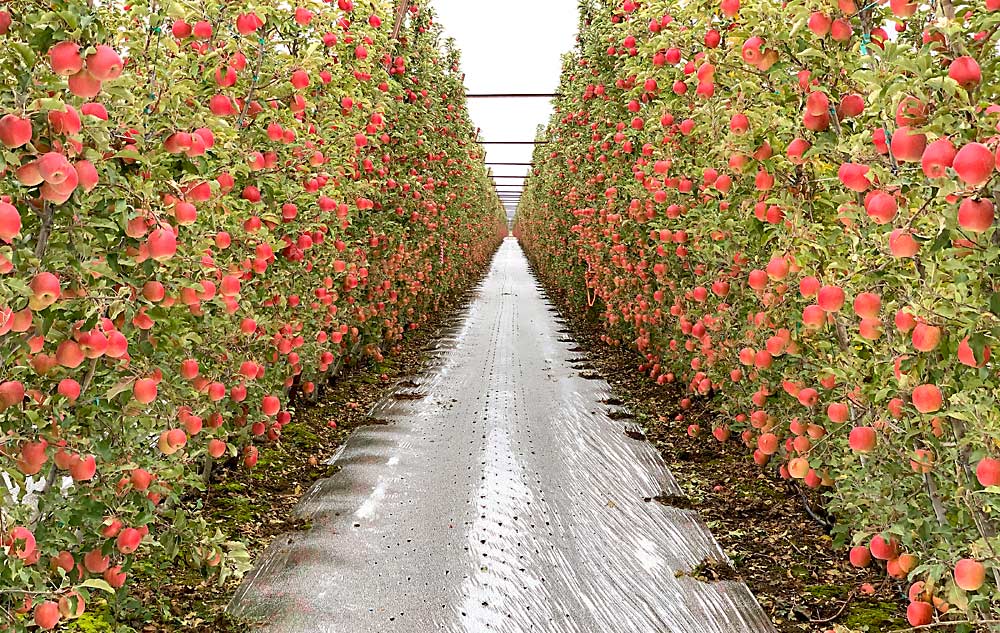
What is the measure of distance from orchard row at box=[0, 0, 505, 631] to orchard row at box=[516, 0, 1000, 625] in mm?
1982

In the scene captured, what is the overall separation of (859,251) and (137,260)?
2255 mm

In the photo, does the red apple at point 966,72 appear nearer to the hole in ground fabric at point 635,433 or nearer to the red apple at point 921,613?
the red apple at point 921,613

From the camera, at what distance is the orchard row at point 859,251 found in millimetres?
1920

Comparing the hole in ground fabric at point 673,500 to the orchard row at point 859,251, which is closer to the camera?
the orchard row at point 859,251

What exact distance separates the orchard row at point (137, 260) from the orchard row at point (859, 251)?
6.50 ft

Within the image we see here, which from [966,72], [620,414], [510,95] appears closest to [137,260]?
[966,72]

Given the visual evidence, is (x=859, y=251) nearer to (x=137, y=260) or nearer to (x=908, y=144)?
(x=908, y=144)

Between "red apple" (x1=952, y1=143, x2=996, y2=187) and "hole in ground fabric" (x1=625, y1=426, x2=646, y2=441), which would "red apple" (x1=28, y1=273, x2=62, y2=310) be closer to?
"red apple" (x1=952, y1=143, x2=996, y2=187)

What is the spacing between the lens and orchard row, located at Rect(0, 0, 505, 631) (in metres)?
1.93

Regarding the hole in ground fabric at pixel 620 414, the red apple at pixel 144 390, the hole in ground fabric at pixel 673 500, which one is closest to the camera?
the red apple at pixel 144 390

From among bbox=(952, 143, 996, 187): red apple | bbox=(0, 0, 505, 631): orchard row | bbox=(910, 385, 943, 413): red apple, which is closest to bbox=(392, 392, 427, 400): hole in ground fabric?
bbox=(0, 0, 505, 631): orchard row

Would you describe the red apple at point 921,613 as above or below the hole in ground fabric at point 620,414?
above

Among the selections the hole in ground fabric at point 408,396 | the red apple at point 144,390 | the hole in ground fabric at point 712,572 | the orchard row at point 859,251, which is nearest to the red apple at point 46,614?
the red apple at point 144,390

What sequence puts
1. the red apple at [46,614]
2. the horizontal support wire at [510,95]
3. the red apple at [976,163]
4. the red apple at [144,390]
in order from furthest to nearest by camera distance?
the horizontal support wire at [510,95] → the red apple at [144,390] → the red apple at [46,614] → the red apple at [976,163]
